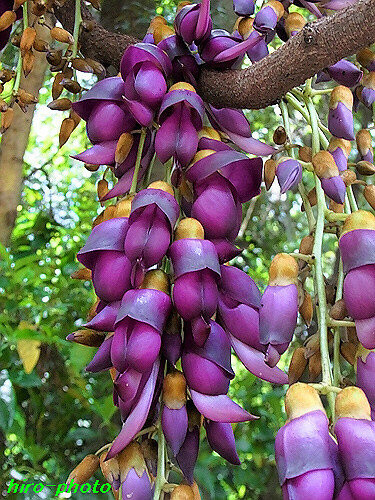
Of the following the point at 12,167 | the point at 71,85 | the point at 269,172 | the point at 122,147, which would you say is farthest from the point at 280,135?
the point at 12,167

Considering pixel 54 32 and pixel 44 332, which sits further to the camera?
pixel 44 332

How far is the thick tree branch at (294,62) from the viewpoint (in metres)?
0.44

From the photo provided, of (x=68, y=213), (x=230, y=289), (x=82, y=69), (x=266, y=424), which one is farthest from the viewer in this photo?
(x=68, y=213)

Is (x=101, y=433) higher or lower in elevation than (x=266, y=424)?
higher

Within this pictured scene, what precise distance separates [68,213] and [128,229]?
153cm

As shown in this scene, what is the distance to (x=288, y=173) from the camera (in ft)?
1.56

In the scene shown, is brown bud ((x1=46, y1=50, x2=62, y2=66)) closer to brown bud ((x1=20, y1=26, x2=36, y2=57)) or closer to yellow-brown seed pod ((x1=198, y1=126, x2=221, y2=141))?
brown bud ((x1=20, y1=26, x2=36, y2=57))

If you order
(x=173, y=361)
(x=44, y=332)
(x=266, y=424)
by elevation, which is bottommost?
(x=266, y=424)

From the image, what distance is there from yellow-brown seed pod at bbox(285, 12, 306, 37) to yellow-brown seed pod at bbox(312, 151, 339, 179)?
190 millimetres

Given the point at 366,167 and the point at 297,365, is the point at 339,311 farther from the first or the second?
the point at 366,167

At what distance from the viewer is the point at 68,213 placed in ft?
6.25

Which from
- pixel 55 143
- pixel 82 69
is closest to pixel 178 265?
pixel 82 69

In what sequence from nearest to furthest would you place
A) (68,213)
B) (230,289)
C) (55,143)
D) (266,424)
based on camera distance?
1. (230,289)
2. (266,424)
3. (68,213)
4. (55,143)

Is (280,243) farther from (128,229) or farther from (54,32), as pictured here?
(128,229)
